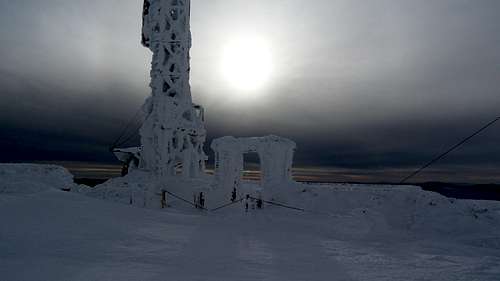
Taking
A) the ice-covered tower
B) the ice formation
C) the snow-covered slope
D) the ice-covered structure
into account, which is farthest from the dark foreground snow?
the ice-covered tower

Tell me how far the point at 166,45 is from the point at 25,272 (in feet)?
108

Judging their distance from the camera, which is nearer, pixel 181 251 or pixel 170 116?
pixel 181 251

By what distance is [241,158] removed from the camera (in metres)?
30.0

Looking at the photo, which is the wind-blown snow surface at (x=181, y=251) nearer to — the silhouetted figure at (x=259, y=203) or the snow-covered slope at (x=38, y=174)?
the silhouetted figure at (x=259, y=203)

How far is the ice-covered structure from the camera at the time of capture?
97.6ft

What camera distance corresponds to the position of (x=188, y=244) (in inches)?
360

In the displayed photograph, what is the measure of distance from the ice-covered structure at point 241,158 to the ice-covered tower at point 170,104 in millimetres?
6351

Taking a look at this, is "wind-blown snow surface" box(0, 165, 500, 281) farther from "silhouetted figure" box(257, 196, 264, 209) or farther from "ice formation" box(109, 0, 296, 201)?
"ice formation" box(109, 0, 296, 201)

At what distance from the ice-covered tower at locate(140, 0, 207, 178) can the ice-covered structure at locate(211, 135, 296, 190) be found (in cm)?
635

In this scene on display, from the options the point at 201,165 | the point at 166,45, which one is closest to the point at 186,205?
the point at 201,165

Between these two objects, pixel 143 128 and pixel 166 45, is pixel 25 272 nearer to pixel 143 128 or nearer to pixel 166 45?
pixel 143 128

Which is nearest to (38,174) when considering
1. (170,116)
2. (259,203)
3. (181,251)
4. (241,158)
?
(170,116)

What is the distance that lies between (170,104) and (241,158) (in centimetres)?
986

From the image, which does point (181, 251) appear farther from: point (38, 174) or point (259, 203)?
point (38, 174)
